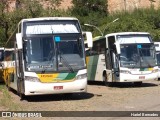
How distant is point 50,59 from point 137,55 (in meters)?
7.98

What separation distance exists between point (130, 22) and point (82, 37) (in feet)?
160

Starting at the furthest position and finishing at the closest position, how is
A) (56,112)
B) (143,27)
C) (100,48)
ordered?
(143,27), (100,48), (56,112)

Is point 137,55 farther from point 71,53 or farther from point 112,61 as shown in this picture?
point 71,53

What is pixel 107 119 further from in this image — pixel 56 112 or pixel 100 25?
pixel 100 25

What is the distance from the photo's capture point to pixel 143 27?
6175 cm

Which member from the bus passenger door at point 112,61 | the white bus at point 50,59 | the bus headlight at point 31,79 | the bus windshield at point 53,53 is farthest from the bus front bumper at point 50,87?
the bus passenger door at point 112,61

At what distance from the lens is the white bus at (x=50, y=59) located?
14094 mm

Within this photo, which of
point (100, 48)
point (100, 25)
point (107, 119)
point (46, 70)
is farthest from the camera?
point (100, 25)

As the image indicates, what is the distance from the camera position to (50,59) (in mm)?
14273

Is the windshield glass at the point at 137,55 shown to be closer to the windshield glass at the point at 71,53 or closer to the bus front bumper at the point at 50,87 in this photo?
the windshield glass at the point at 71,53

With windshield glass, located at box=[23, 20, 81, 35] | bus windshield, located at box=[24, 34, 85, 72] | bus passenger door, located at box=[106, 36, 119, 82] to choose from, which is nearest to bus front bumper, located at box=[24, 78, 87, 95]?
bus windshield, located at box=[24, 34, 85, 72]

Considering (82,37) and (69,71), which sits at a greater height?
(82,37)

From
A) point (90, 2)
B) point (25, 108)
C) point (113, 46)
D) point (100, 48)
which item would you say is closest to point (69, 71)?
point (25, 108)

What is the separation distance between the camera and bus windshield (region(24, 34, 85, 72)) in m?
14.2
